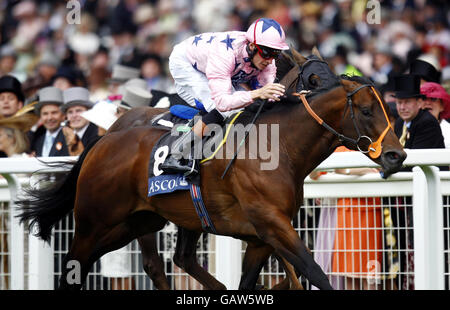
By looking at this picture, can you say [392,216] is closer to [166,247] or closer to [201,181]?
[201,181]

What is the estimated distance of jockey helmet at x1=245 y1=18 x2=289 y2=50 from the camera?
454 centimetres

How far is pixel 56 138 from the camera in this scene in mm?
6945

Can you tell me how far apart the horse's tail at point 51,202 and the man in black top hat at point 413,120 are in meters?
2.28

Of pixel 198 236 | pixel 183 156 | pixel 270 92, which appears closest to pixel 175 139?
pixel 183 156

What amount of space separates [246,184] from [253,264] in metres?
0.61

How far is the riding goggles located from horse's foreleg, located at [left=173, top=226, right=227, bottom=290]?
58.0 inches

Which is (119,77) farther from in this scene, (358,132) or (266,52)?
(358,132)

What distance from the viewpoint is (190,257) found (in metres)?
5.40

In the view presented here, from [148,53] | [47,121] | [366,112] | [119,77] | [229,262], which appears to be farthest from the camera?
[148,53]

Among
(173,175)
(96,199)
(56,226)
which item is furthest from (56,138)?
(173,175)

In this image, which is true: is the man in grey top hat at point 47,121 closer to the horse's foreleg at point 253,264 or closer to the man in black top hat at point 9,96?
the man in black top hat at point 9,96

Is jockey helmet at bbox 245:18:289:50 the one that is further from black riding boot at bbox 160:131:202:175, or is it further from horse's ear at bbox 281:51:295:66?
black riding boot at bbox 160:131:202:175

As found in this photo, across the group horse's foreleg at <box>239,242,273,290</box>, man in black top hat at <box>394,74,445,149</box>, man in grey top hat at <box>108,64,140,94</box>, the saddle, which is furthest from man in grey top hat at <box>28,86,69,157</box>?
man in black top hat at <box>394,74,445,149</box>

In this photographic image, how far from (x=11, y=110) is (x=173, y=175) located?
3.75 metres
